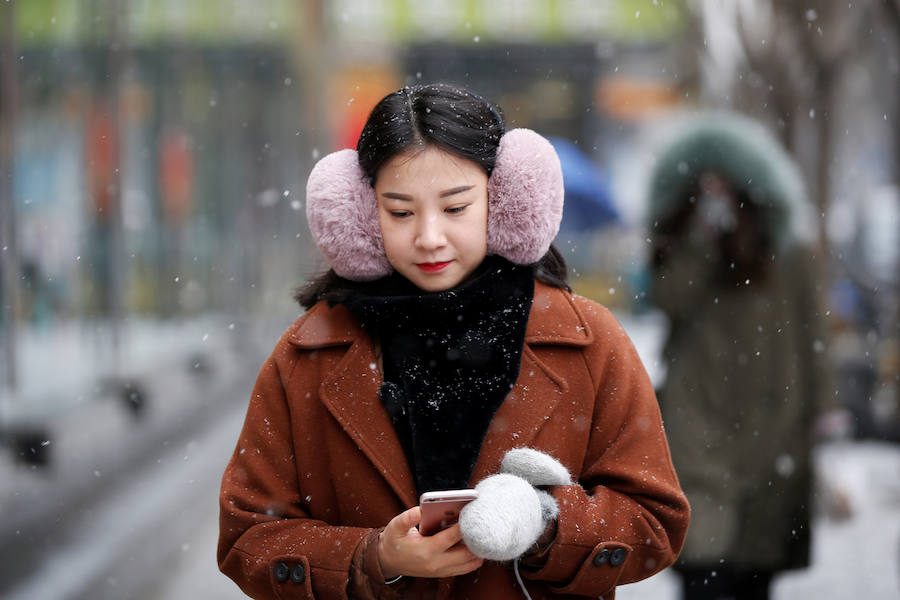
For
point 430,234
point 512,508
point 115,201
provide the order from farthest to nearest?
point 115,201
point 430,234
point 512,508

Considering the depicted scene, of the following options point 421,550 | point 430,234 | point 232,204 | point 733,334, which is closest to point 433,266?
point 430,234

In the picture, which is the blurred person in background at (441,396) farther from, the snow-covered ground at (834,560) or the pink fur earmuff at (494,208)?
the snow-covered ground at (834,560)

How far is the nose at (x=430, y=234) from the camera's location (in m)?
1.64

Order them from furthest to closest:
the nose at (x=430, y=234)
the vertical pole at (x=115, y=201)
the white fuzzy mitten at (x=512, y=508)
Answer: the vertical pole at (x=115, y=201)
the nose at (x=430, y=234)
the white fuzzy mitten at (x=512, y=508)

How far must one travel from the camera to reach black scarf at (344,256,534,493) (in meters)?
1.66

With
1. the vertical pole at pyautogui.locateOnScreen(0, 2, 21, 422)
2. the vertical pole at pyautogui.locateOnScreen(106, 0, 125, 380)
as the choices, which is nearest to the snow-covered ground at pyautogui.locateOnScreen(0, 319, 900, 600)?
the vertical pole at pyautogui.locateOnScreen(0, 2, 21, 422)

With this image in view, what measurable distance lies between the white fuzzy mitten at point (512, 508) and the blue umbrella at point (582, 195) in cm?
137

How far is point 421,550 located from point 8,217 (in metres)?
4.18

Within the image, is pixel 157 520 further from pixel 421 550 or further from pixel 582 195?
pixel 421 550

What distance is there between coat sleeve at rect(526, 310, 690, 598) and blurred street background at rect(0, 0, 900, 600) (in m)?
0.36

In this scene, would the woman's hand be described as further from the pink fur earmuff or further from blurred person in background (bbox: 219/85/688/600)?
the pink fur earmuff

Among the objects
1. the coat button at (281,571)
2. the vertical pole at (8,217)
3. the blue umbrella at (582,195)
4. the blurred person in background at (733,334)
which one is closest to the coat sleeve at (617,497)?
the coat button at (281,571)

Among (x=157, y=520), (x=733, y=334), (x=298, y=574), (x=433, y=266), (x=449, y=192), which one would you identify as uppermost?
(x=449, y=192)

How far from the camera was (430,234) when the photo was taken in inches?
64.7
